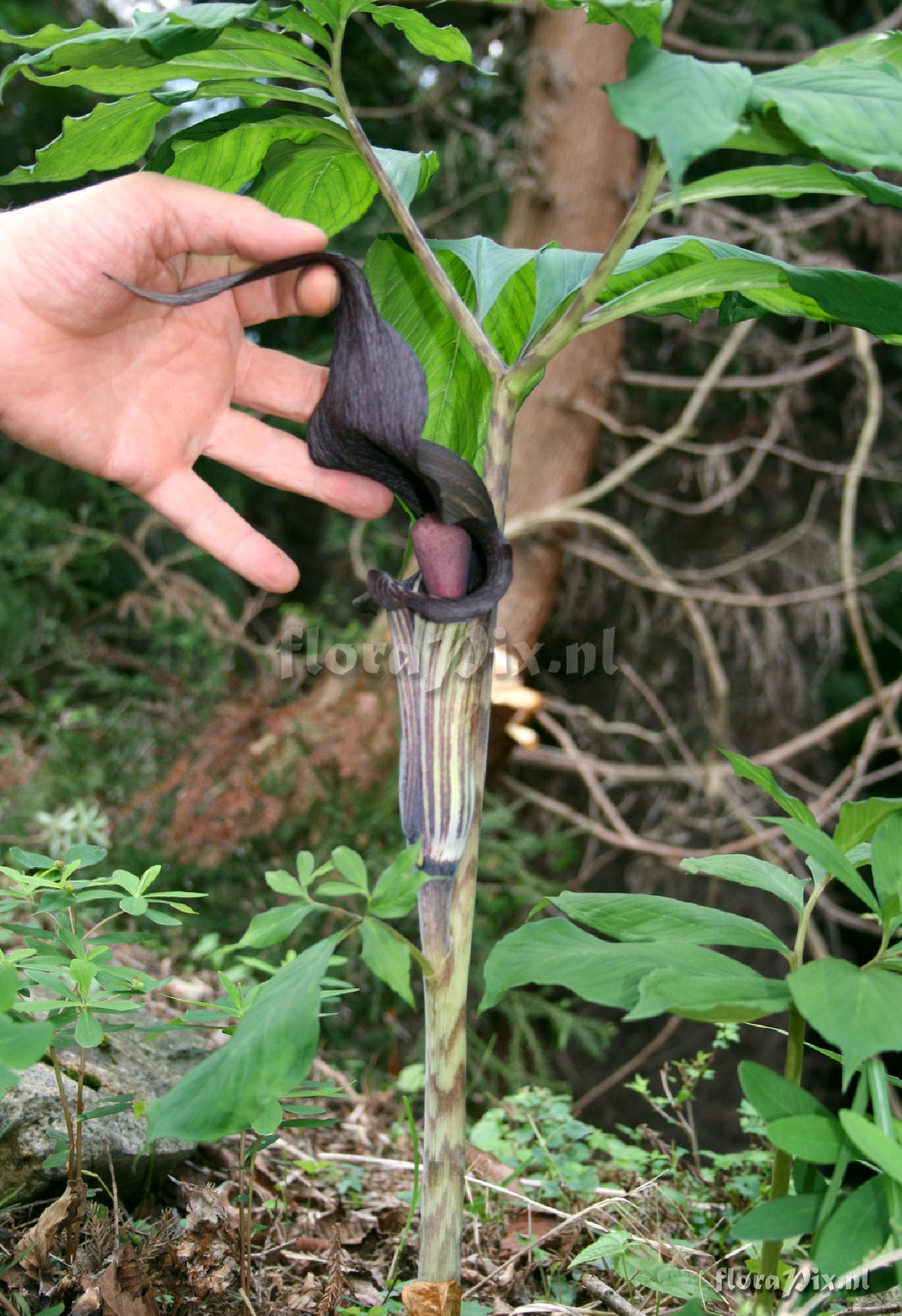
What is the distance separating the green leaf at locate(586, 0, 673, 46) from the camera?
0.56 m

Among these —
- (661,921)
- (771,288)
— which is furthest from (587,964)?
(771,288)

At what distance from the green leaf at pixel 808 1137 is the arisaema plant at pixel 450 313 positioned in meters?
0.22

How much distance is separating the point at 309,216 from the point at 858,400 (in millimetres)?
2919

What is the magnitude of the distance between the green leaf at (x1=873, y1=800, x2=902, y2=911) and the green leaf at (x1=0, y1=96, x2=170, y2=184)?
2.40 ft

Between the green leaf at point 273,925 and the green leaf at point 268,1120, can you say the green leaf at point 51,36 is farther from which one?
the green leaf at point 268,1120

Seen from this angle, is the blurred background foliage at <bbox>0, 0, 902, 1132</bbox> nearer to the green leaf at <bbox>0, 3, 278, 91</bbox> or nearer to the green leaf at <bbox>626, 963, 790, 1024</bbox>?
the green leaf at <bbox>626, 963, 790, 1024</bbox>

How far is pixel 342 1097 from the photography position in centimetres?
150

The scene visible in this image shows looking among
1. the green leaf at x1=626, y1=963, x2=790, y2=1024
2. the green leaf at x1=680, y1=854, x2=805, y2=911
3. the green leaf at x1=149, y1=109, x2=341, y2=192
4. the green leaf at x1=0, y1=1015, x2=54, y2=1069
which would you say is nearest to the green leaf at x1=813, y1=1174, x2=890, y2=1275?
the green leaf at x1=626, y1=963, x2=790, y2=1024

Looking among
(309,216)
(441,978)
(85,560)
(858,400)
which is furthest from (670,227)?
(441,978)

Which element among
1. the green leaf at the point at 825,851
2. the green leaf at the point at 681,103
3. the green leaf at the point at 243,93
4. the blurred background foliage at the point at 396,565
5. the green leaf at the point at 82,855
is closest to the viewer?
the green leaf at the point at 681,103

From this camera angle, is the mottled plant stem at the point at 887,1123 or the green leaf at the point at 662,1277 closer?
the mottled plant stem at the point at 887,1123

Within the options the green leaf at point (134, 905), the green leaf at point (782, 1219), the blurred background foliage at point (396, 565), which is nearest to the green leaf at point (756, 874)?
the green leaf at point (782, 1219)

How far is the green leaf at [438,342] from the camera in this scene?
89 cm

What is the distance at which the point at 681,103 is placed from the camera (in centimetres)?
52
